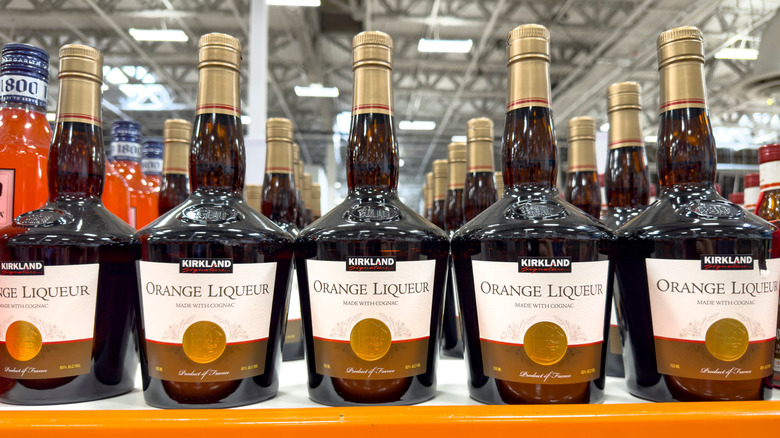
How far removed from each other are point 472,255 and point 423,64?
10.1 m

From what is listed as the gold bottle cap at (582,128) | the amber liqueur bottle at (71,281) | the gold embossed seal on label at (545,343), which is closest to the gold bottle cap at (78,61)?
the amber liqueur bottle at (71,281)

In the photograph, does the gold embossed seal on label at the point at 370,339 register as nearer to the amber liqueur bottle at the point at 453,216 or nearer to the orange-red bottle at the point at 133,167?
the amber liqueur bottle at the point at 453,216

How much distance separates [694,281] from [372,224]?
1.76ft

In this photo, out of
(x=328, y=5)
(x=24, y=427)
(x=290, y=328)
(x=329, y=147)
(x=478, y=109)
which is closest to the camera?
(x=24, y=427)

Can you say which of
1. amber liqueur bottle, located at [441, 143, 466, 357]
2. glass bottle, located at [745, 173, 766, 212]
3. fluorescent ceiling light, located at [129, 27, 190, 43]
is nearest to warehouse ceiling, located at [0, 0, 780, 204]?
fluorescent ceiling light, located at [129, 27, 190, 43]

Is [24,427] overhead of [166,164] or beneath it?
beneath

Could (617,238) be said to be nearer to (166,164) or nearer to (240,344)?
(240,344)

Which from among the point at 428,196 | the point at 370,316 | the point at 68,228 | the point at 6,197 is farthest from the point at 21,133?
the point at 428,196

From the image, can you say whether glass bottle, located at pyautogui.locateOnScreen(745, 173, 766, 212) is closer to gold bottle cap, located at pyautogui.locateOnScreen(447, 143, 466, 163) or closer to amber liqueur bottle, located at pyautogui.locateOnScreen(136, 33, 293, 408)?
gold bottle cap, located at pyautogui.locateOnScreen(447, 143, 466, 163)

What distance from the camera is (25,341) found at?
93 centimetres

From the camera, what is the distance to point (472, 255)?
942 mm

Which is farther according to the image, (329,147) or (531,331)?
(329,147)

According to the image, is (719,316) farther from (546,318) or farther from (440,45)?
(440,45)

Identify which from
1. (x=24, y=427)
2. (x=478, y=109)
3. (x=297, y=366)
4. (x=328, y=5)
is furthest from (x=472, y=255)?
(x=478, y=109)
